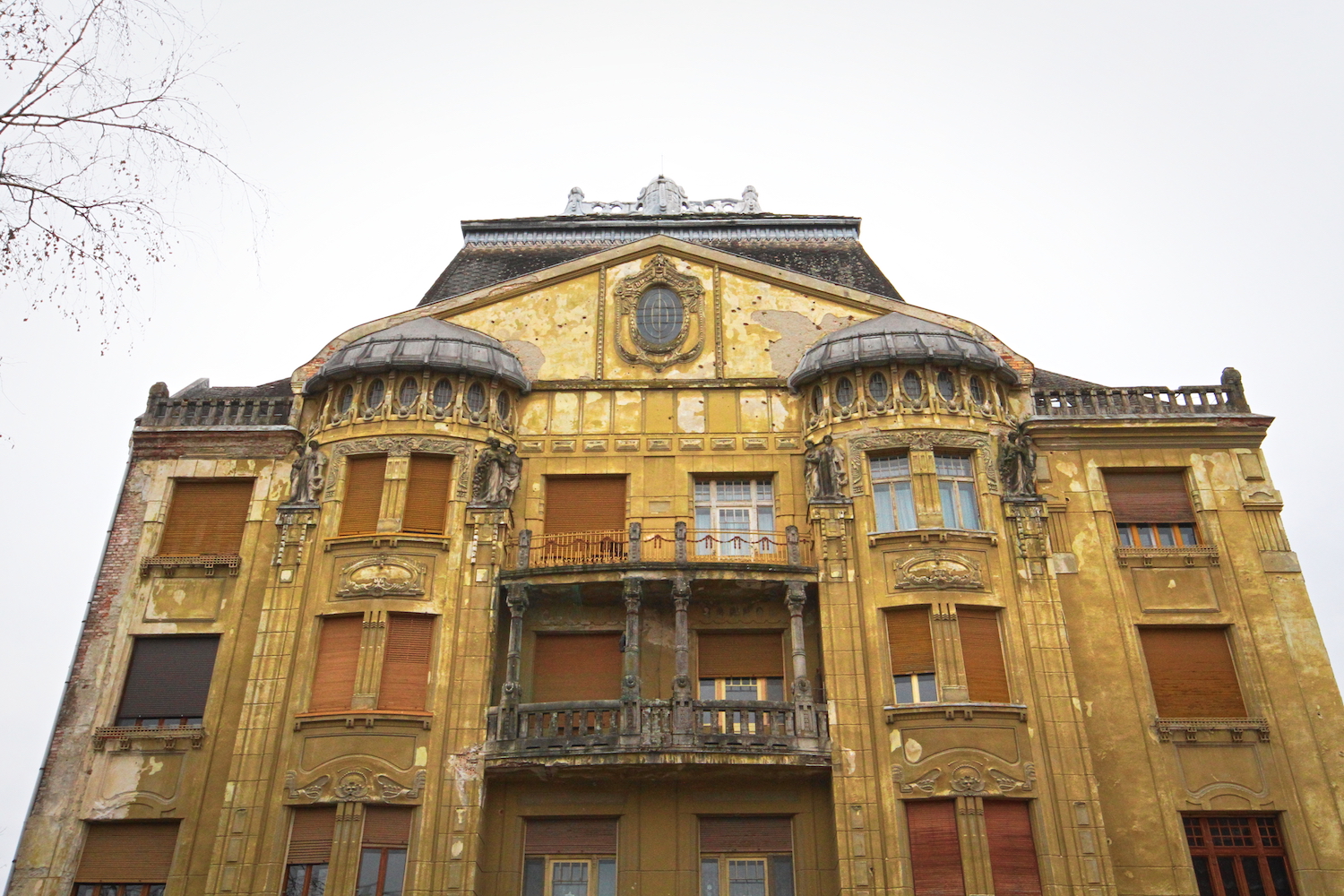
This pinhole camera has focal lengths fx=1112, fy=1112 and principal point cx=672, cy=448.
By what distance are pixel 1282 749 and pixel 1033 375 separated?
965 centimetres

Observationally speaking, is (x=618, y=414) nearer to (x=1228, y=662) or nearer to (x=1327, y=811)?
(x=1228, y=662)

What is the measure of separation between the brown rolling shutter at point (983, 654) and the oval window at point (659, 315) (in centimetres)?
962

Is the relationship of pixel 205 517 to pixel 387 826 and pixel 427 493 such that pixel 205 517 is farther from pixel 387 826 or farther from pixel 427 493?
pixel 387 826

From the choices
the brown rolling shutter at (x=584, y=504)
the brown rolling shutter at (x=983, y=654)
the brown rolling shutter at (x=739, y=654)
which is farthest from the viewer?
the brown rolling shutter at (x=584, y=504)

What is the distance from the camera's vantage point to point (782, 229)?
3244 centimetres

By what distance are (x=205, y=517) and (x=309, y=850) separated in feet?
27.3

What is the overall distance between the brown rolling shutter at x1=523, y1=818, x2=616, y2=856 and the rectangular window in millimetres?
6298

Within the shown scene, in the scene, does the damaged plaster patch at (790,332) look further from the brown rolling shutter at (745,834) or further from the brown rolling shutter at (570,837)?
the brown rolling shutter at (570,837)

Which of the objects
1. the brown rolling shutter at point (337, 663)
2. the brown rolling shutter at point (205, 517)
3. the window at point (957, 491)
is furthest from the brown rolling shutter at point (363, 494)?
the window at point (957, 491)

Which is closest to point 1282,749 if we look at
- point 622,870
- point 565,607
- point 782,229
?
point 622,870

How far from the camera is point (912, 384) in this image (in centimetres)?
2458

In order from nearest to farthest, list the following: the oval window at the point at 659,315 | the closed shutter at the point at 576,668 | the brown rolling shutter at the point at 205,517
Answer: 1. the closed shutter at the point at 576,668
2. the brown rolling shutter at the point at 205,517
3. the oval window at the point at 659,315

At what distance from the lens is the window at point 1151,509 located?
79.8 feet

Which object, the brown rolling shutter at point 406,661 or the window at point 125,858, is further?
the brown rolling shutter at point 406,661
